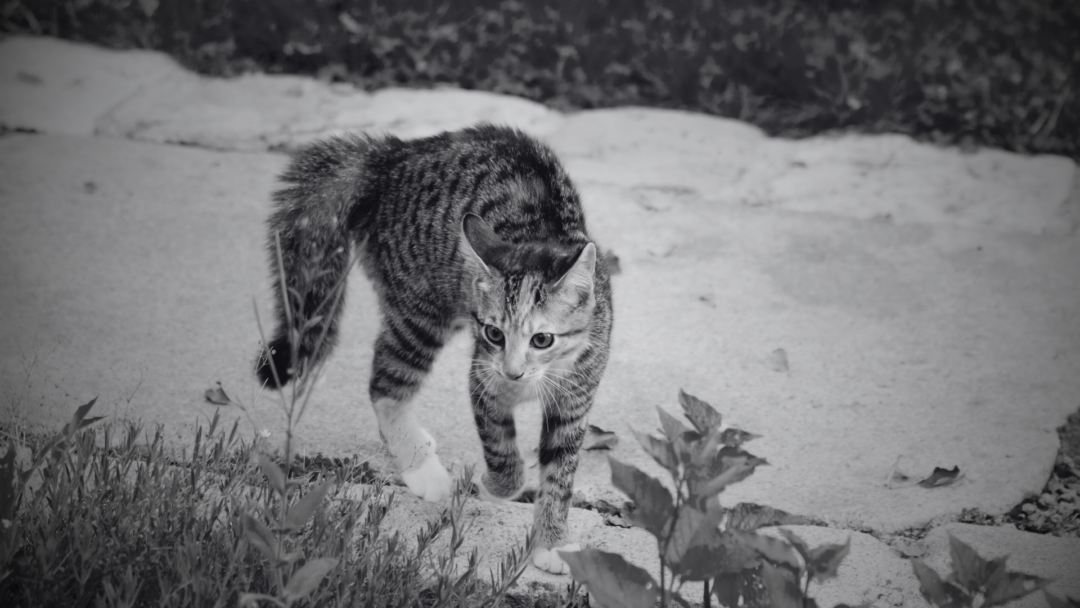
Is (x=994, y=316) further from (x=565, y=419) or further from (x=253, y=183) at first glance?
(x=253, y=183)

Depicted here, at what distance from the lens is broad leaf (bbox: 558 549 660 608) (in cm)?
229

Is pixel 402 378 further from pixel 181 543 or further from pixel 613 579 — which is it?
pixel 613 579

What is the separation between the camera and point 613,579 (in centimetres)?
231

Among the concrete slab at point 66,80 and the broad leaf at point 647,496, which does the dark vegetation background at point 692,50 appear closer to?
the concrete slab at point 66,80

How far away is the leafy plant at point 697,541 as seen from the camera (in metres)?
2.20

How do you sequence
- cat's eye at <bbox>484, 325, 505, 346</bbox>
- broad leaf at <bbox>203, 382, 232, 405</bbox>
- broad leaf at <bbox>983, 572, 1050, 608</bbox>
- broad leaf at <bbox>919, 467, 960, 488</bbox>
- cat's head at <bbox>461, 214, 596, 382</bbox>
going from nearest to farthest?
broad leaf at <bbox>983, 572, 1050, 608</bbox>, cat's head at <bbox>461, 214, 596, 382</bbox>, cat's eye at <bbox>484, 325, 505, 346</bbox>, broad leaf at <bbox>919, 467, 960, 488</bbox>, broad leaf at <bbox>203, 382, 232, 405</bbox>

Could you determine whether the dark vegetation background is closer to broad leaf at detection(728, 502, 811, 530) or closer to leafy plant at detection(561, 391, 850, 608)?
broad leaf at detection(728, 502, 811, 530)

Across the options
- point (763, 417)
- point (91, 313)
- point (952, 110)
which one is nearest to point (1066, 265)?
point (952, 110)

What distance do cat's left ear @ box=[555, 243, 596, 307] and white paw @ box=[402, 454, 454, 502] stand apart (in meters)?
0.81

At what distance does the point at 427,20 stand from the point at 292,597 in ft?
19.6

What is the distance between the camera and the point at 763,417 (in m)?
3.99

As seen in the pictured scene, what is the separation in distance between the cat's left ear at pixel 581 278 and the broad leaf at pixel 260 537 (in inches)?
55.9

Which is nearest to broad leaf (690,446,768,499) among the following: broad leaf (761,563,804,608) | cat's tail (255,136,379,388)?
broad leaf (761,563,804,608)

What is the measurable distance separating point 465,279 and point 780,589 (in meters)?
1.80
